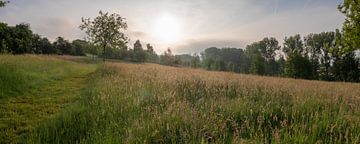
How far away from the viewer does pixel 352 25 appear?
1491 centimetres

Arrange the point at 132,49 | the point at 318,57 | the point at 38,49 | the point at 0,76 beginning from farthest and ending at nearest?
the point at 132,49 → the point at 38,49 → the point at 318,57 → the point at 0,76

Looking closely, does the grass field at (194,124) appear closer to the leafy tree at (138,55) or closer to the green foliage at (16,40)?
the green foliage at (16,40)

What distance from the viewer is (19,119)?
629 centimetres

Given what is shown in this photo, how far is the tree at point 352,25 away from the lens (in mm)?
14203

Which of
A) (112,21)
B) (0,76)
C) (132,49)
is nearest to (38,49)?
(132,49)

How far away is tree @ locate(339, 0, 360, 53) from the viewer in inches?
559

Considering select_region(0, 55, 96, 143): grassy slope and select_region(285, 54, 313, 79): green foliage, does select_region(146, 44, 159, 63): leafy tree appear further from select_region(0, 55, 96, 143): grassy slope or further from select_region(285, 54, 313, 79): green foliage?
select_region(0, 55, 96, 143): grassy slope

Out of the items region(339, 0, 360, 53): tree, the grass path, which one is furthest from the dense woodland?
the grass path

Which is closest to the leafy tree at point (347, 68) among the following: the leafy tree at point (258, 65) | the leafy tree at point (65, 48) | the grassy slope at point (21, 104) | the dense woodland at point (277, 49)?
the dense woodland at point (277, 49)

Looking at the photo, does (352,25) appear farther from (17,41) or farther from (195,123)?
(17,41)

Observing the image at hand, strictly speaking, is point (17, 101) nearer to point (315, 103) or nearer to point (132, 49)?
point (315, 103)

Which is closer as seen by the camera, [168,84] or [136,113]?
[136,113]

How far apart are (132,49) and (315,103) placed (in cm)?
9197

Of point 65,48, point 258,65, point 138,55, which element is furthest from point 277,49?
point 65,48
